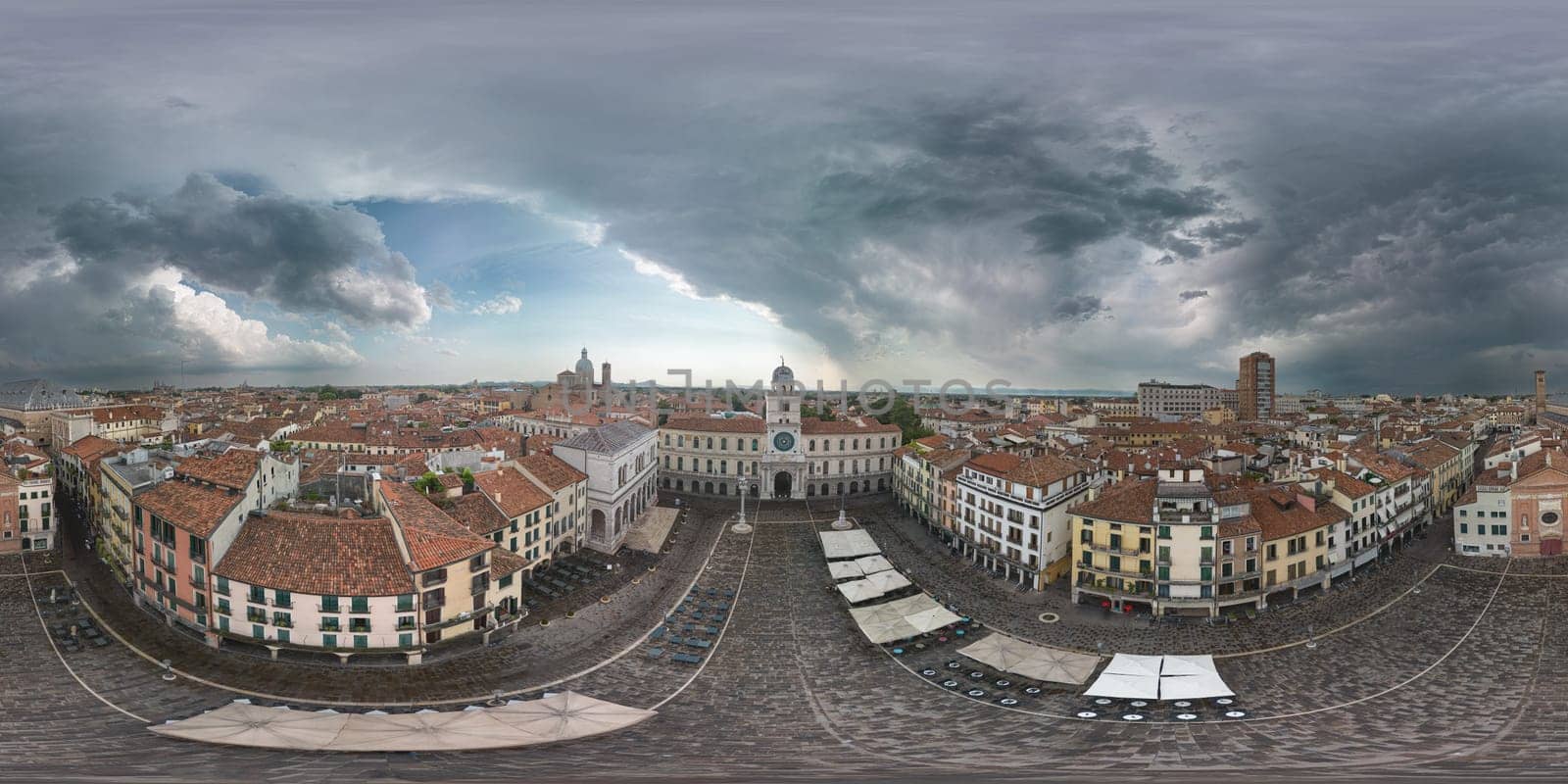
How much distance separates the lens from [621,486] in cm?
5478

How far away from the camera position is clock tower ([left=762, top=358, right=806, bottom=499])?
71875mm

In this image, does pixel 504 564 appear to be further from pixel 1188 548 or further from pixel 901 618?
pixel 1188 548

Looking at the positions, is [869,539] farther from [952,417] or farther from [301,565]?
[952,417]

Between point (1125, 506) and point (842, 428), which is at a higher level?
point (842, 428)

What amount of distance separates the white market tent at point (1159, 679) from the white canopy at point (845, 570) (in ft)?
50.1

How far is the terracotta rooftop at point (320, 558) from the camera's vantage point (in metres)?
32.0

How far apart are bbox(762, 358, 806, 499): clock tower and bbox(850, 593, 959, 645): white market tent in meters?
31.8

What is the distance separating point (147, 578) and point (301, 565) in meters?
11.6

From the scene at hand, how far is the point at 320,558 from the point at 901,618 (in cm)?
2668

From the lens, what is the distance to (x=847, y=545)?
4991 centimetres

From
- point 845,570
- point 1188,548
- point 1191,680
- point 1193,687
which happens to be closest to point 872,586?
point 845,570

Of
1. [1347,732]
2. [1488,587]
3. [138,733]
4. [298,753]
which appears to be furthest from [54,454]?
[1488,587]

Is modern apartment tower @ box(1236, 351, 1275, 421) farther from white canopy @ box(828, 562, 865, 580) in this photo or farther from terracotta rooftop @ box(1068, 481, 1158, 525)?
white canopy @ box(828, 562, 865, 580)

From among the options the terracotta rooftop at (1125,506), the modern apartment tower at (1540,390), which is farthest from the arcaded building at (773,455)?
the modern apartment tower at (1540,390)
